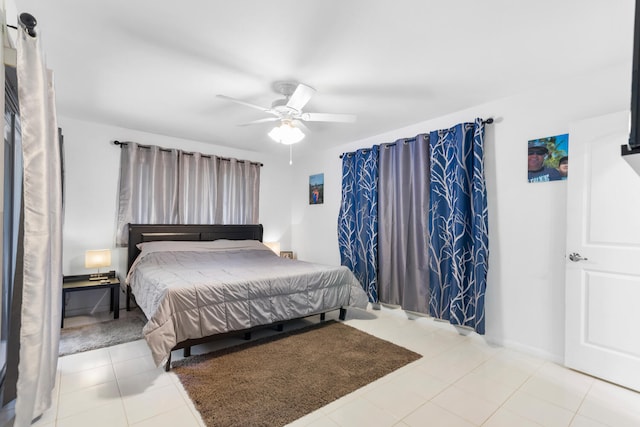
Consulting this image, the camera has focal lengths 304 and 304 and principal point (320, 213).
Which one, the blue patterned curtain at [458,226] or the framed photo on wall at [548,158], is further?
the blue patterned curtain at [458,226]

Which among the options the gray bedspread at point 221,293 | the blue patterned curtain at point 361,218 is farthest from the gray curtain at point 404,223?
the gray bedspread at point 221,293

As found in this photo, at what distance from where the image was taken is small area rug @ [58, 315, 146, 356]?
Result: 9.04ft

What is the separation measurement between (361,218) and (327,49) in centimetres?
248

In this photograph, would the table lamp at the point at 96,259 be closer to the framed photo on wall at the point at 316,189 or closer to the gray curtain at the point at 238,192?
the gray curtain at the point at 238,192

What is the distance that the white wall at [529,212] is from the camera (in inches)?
98.7

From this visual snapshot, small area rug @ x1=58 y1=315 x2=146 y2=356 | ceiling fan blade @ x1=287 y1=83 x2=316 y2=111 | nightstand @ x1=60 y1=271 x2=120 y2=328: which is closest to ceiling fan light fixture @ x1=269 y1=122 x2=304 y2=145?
ceiling fan blade @ x1=287 y1=83 x2=316 y2=111

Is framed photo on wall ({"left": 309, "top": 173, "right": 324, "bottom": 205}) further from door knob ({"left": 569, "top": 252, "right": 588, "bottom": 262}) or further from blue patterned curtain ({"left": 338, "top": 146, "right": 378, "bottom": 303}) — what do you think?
door knob ({"left": 569, "top": 252, "right": 588, "bottom": 262})

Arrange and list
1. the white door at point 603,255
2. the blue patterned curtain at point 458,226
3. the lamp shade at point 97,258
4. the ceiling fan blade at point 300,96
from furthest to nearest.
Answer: the lamp shade at point 97,258
the blue patterned curtain at point 458,226
the ceiling fan blade at point 300,96
the white door at point 603,255

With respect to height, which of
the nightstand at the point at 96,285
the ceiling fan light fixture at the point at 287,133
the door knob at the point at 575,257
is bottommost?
the nightstand at the point at 96,285

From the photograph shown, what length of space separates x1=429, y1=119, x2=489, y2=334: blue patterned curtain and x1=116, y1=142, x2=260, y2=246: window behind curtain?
2.96 metres

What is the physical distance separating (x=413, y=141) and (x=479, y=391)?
8.53ft

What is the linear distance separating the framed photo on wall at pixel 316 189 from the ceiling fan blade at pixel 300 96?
2.48 m

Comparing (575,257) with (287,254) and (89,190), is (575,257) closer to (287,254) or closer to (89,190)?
(287,254)

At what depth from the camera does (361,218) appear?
4.21m
